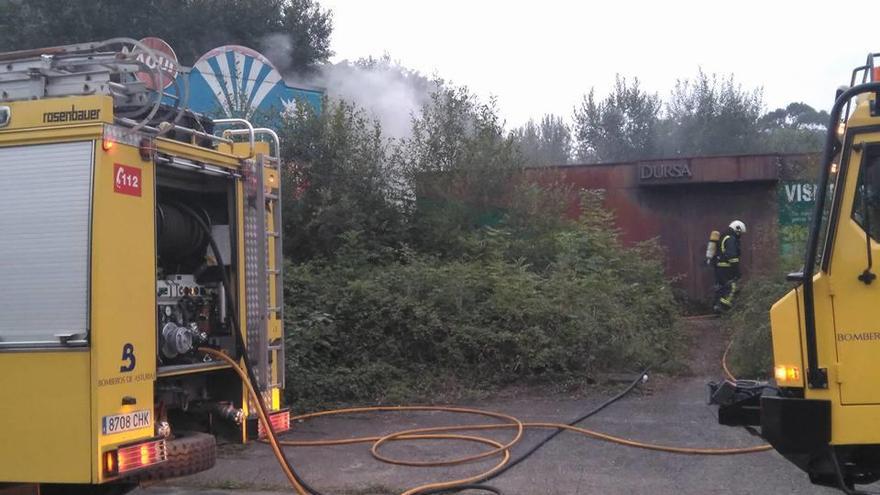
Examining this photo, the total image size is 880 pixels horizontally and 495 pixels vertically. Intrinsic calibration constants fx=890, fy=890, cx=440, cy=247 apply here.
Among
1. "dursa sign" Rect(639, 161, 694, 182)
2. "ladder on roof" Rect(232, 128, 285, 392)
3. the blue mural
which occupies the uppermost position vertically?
the blue mural

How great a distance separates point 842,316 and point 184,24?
18.8 m

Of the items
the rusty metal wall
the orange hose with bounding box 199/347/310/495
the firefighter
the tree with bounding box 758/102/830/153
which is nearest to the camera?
the orange hose with bounding box 199/347/310/495

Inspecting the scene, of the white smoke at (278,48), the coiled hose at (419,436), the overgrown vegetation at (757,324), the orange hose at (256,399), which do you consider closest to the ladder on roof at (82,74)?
the coiled hose at (419,436)

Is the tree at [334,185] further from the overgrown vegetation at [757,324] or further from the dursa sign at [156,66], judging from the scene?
the dursa sign at [156,66]

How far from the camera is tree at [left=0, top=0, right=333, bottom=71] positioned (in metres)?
19.8

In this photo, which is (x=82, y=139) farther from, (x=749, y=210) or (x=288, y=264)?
(x=749, y=210)

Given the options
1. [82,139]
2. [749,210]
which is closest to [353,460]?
[82,139]

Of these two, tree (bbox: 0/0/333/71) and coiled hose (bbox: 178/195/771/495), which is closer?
coiled hose (bbox: 178/195/771/495)

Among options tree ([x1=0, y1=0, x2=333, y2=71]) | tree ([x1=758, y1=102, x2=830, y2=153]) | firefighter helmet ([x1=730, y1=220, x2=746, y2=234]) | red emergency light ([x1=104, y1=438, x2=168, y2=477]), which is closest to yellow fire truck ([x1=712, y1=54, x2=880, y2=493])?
red emergency light ([x1=104, y1=438, x2=168, y2=477])

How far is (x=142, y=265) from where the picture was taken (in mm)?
5270

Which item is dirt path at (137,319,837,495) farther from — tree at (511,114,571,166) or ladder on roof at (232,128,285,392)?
tree at (511,114,571,166)

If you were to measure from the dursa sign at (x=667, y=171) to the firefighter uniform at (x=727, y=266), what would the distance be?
1.48 m

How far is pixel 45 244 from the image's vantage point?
505cm

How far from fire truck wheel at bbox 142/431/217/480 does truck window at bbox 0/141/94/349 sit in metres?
0.98
